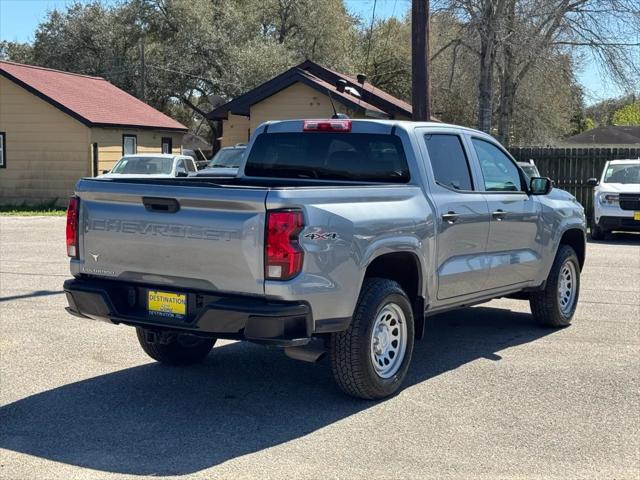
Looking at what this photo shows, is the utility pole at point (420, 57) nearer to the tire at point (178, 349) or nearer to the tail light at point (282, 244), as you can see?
the tire at point (178, 349)

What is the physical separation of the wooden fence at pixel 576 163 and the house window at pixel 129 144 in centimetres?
1327

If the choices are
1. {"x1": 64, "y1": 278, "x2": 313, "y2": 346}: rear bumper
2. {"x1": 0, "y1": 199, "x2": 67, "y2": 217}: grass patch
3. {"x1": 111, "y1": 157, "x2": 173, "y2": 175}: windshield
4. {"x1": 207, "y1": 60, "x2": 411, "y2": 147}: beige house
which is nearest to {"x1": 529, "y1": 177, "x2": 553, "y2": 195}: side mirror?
{"x1": 64, "y1": 278, "x2": 313, "y2": 346}: rear bumper

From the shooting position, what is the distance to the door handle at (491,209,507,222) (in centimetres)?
735

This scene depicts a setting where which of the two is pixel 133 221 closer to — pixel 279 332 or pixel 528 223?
pixel 279 332

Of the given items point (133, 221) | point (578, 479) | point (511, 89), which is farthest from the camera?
point (511, 89)

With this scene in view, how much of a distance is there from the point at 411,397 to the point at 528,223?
2.47 meters

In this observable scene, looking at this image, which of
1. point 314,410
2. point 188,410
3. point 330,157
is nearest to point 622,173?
point 330,157

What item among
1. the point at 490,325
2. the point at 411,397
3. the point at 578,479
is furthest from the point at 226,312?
the point at 490,325

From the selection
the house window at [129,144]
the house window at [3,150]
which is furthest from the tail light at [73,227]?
the house window at [3,150]

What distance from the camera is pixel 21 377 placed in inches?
259

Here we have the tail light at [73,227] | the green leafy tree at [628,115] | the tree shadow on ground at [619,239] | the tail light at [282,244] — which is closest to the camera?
the tail light at [282,244]

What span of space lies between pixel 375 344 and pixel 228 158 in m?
13.9

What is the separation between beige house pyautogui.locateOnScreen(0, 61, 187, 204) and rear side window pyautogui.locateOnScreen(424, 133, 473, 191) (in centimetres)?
2130

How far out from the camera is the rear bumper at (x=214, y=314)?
5.19m
